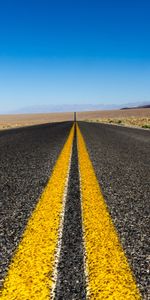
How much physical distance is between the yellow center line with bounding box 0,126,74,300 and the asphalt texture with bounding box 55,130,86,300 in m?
0.04

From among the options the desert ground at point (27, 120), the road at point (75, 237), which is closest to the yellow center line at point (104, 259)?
the road at point (75, 237)

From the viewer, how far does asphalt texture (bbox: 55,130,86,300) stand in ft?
4.39

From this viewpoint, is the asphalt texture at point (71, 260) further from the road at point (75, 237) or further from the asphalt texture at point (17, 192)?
the asphalt texture at point (17, 192)

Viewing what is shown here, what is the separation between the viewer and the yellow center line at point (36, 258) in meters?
1.32

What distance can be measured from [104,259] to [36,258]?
0.33 meters

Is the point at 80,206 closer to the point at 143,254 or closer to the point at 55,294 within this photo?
the point at 143,254

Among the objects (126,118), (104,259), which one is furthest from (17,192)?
(126,118)

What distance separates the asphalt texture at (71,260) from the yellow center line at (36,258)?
0.14ft

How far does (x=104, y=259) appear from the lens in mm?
1630

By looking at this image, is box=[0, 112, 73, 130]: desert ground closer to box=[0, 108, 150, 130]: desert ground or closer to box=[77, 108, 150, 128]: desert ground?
box=[0, 108, 150, 130]: desert ground

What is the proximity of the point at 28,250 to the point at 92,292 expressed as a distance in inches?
20.2

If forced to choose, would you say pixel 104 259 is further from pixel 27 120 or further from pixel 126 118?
pixel 27 120

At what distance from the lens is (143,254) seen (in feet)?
5.72

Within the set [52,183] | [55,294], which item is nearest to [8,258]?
[55,294]
